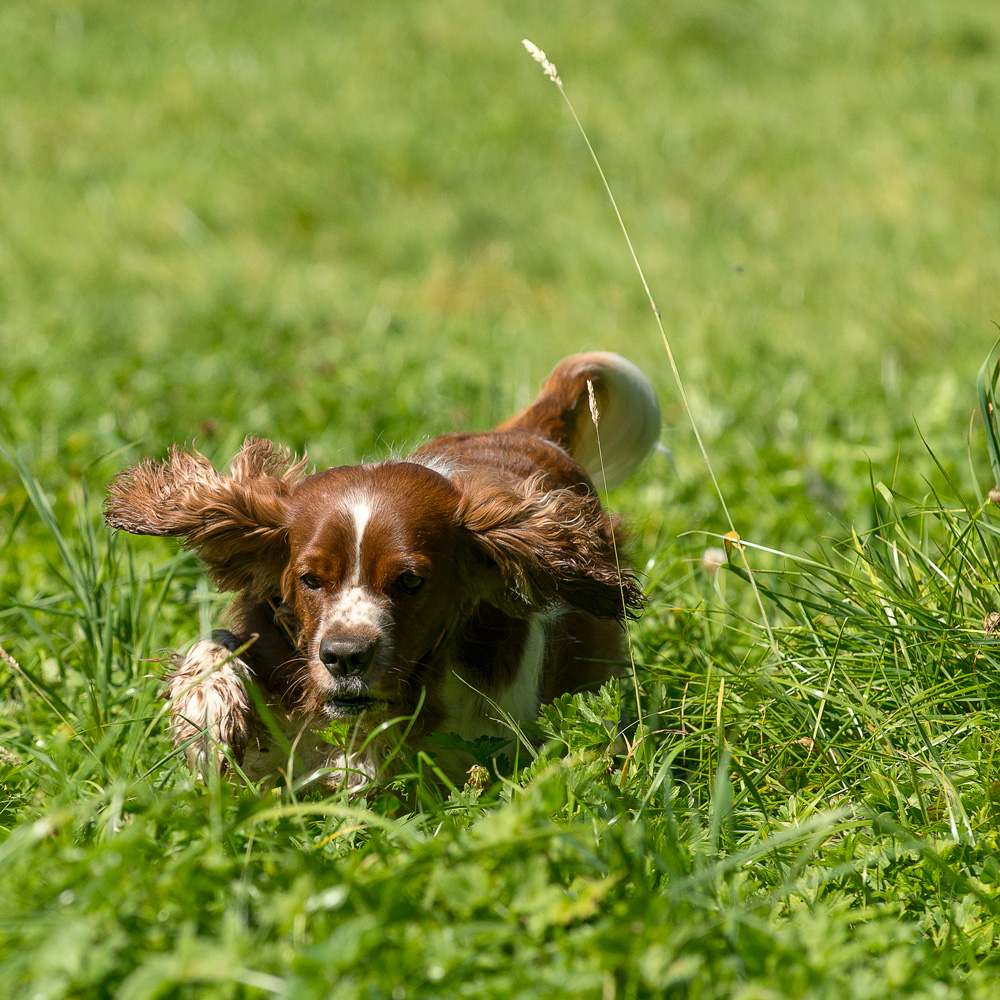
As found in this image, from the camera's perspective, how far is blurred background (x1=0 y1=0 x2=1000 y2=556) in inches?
212

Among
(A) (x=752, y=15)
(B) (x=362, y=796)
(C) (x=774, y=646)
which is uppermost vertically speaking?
(A) (x=752, y=15)

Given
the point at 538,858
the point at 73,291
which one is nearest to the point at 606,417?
the point at 538,858

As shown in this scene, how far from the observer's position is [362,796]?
247 cm

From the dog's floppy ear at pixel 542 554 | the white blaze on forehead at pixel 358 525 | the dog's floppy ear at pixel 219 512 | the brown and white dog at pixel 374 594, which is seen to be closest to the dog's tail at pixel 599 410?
the brown and white dog at pixel 374 594

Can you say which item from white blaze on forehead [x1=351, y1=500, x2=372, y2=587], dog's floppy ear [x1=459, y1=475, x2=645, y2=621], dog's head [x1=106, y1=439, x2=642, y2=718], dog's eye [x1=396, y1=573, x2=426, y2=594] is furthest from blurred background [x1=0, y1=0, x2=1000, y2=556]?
dog's eye [x1=396, y1=573, x2=426, y2=594]

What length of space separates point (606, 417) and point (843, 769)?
1940 millimetres

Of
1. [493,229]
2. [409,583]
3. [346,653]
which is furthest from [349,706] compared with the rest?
[493,229]

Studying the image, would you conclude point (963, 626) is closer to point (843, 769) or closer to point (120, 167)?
point (843, 769)

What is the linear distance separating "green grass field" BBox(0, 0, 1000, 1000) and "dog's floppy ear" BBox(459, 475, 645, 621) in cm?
28

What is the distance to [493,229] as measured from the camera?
959cm

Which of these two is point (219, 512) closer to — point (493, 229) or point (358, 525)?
point (358, 525)

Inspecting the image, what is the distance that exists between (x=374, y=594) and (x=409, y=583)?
10 cm

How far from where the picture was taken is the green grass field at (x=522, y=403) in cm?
180

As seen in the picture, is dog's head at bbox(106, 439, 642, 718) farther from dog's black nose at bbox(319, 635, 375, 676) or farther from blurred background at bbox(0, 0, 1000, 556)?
blurred background at bbox(0, 0, 1000, 556)
